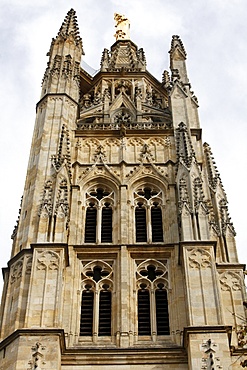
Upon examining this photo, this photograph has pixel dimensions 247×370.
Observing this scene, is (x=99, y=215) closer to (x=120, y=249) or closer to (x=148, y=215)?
(x=148, y=215)

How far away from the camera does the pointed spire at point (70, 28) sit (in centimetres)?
3431

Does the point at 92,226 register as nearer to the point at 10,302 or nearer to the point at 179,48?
the point at 10,302

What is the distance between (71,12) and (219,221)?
17118 millimetres

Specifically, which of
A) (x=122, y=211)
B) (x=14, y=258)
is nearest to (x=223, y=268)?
(x=122, y=211)

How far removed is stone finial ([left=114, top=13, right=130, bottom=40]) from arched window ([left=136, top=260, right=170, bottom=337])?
942 inches

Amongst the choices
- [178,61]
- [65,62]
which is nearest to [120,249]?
[65,62]

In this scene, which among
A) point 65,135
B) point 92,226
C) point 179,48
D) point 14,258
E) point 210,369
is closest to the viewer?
point 210,369

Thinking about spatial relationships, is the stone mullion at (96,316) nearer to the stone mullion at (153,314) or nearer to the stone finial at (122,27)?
the stone mullion at (153,314)

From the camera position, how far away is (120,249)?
22.6 meters

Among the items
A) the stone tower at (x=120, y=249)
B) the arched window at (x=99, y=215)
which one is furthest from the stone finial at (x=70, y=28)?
the arched window at (x=99, y=215)

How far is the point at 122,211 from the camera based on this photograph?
79.4 ft

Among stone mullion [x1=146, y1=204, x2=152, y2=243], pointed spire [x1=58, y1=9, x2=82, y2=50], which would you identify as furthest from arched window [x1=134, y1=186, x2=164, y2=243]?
pointed spire [x1=58, y1=9, x2=82, y2=50]

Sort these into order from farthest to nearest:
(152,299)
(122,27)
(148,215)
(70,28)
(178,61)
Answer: (122,27) < (70,28) < (178,61) < (148,215) < (152,299)

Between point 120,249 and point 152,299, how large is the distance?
214 centimetres
